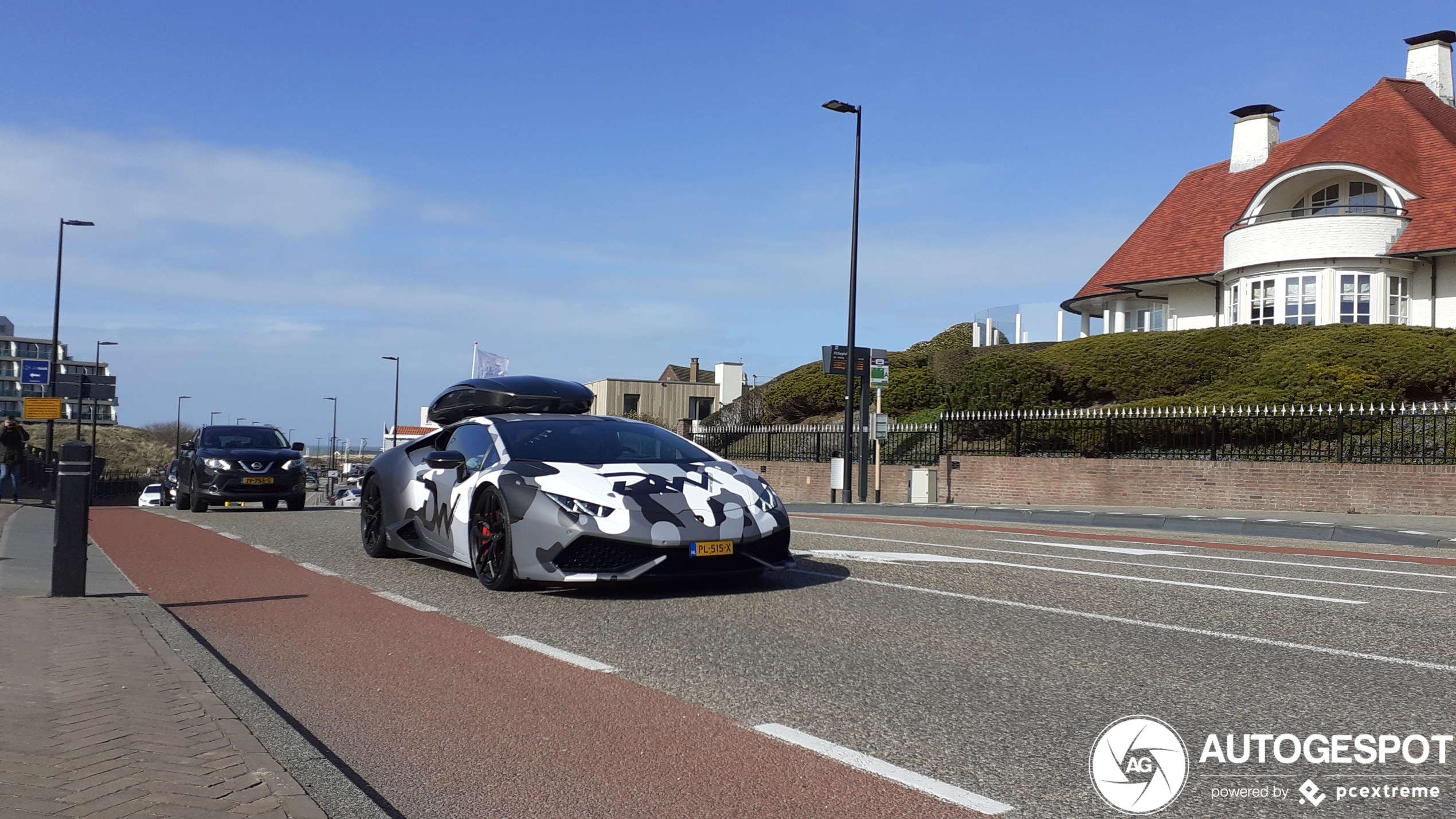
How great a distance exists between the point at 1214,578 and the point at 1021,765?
581cm

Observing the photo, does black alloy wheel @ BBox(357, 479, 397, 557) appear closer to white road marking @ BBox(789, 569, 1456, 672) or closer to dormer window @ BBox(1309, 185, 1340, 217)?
white road marking @ BBox(789, 569, 1456, 672)

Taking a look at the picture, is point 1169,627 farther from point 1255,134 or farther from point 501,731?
point 1255,134

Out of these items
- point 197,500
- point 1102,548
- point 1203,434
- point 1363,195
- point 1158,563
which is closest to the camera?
point 1158,563

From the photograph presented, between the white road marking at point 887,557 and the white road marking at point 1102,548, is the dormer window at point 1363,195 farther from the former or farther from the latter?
the white road marking at point 887,557

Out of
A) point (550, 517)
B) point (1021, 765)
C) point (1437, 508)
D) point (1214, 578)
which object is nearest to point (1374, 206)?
point (1437, 508)

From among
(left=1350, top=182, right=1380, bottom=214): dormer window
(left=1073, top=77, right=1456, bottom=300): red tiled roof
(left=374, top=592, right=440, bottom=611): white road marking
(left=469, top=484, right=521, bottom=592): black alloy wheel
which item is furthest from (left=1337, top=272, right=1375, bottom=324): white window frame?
(left=374, top=592, right=440, bottom=611): white road marking

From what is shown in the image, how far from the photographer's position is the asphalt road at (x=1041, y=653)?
159 inches

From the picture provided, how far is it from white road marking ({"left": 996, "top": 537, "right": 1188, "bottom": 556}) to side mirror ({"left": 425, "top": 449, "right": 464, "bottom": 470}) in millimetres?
6270

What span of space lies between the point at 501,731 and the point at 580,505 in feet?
10.6

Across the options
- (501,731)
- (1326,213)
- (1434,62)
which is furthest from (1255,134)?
(501,731)

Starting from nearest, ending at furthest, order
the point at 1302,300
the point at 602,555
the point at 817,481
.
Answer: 1. the point at 602,555
2. the point at 817,481
3. the point at 1302,300

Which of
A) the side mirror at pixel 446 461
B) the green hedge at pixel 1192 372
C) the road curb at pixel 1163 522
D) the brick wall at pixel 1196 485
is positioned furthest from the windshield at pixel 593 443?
the green hedge at pixel 1192 372

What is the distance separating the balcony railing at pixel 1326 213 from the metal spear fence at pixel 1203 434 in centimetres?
1088

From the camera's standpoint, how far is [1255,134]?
41.8m
